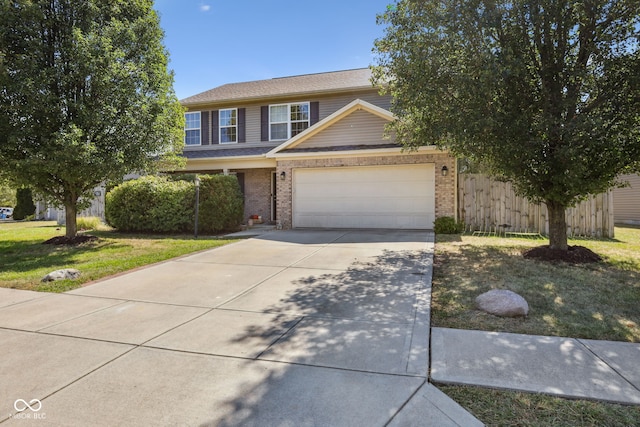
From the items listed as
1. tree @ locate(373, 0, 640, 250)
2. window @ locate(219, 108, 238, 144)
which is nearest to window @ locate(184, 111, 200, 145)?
window @ locate(219, 108, 238, 144)

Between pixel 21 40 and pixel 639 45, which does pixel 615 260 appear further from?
pixel 21 40

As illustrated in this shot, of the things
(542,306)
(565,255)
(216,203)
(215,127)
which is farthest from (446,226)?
(215,127)

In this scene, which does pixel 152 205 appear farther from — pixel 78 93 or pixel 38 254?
pixel 78 93

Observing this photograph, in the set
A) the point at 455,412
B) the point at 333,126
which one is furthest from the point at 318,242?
the point at 455,412

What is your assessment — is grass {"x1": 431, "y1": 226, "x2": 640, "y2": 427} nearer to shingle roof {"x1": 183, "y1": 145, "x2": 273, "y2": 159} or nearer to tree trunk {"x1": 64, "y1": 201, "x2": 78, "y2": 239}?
shingle roof {"x1": 183, "y1": 145, "x2": 273, "y2": 159}

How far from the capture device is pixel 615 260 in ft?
25.0

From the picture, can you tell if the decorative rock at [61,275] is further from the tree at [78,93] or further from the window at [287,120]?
the window at [287,120]

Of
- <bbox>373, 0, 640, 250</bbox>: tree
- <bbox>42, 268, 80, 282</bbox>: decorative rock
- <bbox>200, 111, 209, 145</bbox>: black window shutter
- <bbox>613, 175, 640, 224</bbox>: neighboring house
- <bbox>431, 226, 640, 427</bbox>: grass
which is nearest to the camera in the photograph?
<bbox>431, 226, 640, 427</bbox>: grass

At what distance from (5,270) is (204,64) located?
30.0ft

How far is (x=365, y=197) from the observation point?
1323 centimetres

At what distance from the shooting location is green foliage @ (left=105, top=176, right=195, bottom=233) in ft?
41.9

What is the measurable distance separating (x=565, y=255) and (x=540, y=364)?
5.41 meters

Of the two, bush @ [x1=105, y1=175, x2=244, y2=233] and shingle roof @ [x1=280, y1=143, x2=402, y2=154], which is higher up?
shingle roof @ [x1=280, y1=143, x2=402, y2=154]
